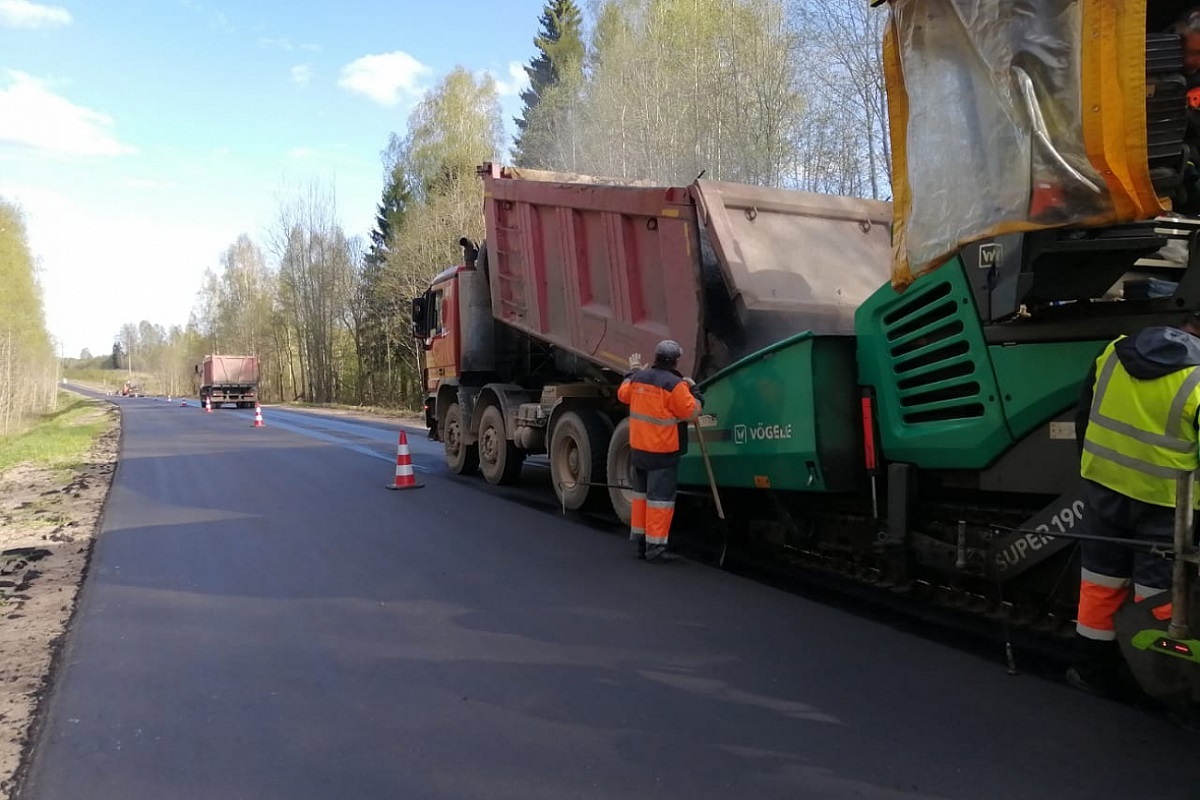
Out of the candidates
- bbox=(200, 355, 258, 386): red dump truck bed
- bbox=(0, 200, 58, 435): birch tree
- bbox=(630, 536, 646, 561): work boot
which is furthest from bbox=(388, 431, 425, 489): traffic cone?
bbox=(200, 355, 258, 386): red dump truck bed

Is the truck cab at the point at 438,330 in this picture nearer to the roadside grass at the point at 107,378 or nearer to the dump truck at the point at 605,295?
the dump truck at the point at 605,295

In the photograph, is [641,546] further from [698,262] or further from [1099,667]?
[1099,667]

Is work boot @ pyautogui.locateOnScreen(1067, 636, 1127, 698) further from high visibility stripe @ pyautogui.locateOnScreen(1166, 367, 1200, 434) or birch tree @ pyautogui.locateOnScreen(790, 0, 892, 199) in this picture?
birch tree @ pyautogui.locateOnScreen(790, 0, 892, 199)

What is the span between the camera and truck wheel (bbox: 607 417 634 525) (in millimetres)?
7340

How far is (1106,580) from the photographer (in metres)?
3.34

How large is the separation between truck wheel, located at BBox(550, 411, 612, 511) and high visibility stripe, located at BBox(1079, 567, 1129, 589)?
195 inches

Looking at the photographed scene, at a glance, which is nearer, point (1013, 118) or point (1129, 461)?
point (1129, 461)

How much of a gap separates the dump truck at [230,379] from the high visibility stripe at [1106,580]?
45.3 m

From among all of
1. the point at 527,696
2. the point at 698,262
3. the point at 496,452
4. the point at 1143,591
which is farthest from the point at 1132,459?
the point at 496,452

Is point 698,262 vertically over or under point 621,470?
over

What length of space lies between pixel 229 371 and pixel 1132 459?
47094 mm

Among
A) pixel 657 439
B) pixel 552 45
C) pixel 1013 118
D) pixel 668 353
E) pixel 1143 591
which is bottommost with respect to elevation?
pixel 1143 591

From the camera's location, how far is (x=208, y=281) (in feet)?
268

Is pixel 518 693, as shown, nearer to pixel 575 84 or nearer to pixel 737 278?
pixel 737 278
